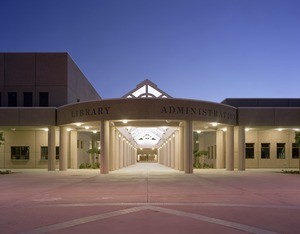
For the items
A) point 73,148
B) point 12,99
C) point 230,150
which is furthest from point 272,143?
point 12,99

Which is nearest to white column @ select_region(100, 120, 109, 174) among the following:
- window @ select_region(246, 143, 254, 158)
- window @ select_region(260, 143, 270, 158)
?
window @ select_region(246, 143, 254, 158)

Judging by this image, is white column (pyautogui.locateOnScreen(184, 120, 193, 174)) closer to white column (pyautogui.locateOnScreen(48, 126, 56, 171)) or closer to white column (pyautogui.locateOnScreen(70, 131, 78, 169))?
white column (pyautogui.locateOnScreen(48, 126, 56, 171))

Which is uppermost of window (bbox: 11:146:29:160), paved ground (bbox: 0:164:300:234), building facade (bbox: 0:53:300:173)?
building facade (bbox: 0:53:300:173)

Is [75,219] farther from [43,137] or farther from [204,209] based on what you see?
[43,137]

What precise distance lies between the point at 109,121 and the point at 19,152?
15242 millimetres

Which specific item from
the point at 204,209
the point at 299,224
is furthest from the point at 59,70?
the point at 299,224

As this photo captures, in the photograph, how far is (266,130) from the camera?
44.2 meters

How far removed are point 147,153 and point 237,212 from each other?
12600 centimetres

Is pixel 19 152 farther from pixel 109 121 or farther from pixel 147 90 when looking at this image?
pixel 109 121

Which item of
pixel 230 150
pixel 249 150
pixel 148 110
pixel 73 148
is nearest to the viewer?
pixel 148 110

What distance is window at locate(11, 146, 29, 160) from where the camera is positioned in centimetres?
4369

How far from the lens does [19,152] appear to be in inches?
1724

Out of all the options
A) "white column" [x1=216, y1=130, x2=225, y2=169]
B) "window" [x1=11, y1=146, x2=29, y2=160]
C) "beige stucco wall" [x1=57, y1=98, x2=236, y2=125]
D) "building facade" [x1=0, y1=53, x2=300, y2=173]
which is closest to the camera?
"beige stucco wall" [x1=57, y1=98, x2=236, y2=125]

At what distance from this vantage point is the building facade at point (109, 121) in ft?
105
